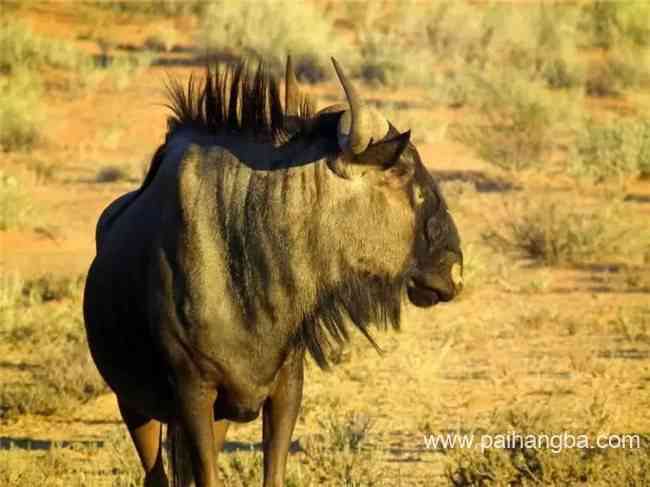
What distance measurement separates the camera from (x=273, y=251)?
5391 mm

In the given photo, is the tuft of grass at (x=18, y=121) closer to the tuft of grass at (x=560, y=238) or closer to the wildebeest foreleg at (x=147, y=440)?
the tuft of grass at (x=560, y=238)

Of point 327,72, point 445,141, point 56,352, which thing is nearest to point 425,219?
point 56,352

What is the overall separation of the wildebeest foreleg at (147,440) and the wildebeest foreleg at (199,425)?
900 millimetres

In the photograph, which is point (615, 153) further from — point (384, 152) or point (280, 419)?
point (384, 152)

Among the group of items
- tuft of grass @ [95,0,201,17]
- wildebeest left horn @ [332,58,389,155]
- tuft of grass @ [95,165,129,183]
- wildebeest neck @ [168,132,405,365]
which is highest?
tuft of grass @ [95,0,201,17]

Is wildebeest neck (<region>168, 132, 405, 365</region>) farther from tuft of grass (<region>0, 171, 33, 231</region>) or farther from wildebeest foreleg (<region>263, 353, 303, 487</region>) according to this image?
tuft of grass (<region>0, 171, 33, 231</region>)

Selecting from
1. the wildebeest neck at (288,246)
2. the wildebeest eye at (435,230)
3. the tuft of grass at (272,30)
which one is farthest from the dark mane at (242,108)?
the tuft of grass at (272,30)

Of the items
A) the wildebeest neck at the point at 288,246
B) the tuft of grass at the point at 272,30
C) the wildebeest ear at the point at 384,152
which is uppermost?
the tuft of grass at the point at 272,30

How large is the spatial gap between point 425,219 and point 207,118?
0.87 metres

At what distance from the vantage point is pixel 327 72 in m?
23.6

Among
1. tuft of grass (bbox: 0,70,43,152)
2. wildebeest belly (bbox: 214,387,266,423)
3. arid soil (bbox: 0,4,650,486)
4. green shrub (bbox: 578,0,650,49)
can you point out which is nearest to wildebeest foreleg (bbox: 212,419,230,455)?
wildebeest belly (bbox: 214,387,266,423)

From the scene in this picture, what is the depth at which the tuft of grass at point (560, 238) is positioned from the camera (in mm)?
13359

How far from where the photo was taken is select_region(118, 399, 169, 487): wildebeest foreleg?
20.9 ft

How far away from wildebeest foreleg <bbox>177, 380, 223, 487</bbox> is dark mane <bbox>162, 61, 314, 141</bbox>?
903 millimetres
